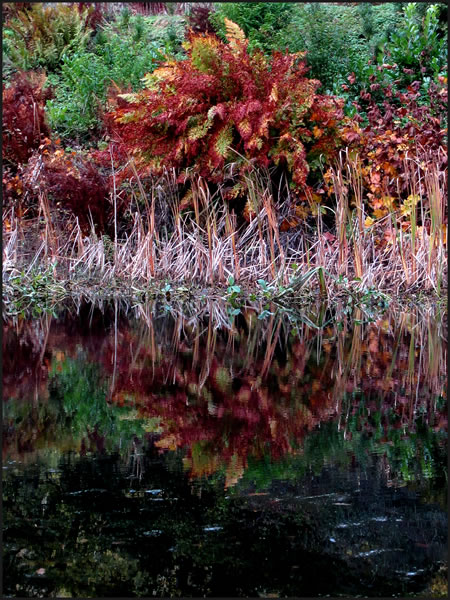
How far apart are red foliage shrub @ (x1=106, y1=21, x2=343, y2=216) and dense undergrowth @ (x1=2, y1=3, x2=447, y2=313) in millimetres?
20

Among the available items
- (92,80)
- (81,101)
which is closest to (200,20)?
(92,80)

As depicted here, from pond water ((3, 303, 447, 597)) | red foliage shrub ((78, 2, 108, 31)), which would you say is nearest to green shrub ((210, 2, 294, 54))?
red foliage shrub ((78, 2, 108, 31))

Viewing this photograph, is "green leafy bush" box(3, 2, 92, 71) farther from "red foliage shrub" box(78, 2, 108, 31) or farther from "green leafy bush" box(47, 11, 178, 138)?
"green leafy bush" box(47, 11, 178, 138)

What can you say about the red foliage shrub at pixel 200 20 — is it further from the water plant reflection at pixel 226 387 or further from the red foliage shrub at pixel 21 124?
the water plant reflection at pixel 226 387

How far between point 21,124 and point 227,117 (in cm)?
357

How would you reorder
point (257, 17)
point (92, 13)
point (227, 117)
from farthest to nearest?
point (92, 13), point (257, 17), point (227, 117)

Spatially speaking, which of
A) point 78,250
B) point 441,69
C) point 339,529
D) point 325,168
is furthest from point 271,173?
point 339,529

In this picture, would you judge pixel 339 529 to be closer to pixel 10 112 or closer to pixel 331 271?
pixel 331 271

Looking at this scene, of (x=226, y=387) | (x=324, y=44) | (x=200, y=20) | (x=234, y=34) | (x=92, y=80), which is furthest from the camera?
(x=200, y=20)

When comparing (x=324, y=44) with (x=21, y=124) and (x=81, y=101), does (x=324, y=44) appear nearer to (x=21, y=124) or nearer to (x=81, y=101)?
(x=81, y=101)

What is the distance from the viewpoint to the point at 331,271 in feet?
29.6

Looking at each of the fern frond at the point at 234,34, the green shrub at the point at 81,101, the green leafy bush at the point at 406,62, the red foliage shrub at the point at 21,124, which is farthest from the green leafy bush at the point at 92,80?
the green leafy bush at the point at 406,62

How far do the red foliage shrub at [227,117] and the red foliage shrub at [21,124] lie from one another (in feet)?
7.06

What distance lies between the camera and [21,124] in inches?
448
